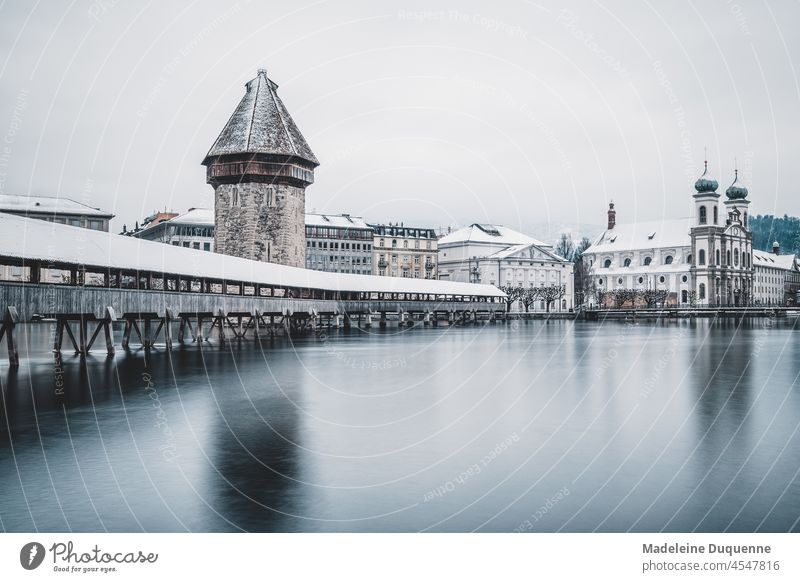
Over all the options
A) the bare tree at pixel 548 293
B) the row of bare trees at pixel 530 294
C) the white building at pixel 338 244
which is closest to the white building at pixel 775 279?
the bare tree at pixel 548 293

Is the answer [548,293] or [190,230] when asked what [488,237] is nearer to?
[548,293]

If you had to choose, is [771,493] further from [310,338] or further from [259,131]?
[259,131]

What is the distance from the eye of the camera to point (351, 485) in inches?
412

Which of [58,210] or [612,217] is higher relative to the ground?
[612,217]

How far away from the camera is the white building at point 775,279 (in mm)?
109250

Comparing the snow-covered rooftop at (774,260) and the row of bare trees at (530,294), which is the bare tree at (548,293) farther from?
the snow-covered rooftop at (774,260)

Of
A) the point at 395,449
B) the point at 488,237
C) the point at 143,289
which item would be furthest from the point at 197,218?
the point at 395,449

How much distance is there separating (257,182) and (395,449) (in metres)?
39.8

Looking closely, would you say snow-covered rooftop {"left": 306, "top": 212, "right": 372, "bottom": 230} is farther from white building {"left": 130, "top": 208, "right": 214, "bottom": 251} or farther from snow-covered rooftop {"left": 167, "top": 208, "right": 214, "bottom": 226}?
white building {"left": 130, "top": 208, "right": 214, "bottom": 251}

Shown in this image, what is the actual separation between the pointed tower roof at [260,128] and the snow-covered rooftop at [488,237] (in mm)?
50586

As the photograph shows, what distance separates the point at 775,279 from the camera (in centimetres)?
11531

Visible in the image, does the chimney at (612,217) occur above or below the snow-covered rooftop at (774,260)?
above

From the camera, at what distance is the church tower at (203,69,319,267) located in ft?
165

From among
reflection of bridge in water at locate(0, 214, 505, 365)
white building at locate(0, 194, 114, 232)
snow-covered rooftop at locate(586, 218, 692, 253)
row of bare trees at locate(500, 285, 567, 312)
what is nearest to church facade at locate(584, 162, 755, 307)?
snow-covered rooftop at locate(586, 218, 692, 253)
